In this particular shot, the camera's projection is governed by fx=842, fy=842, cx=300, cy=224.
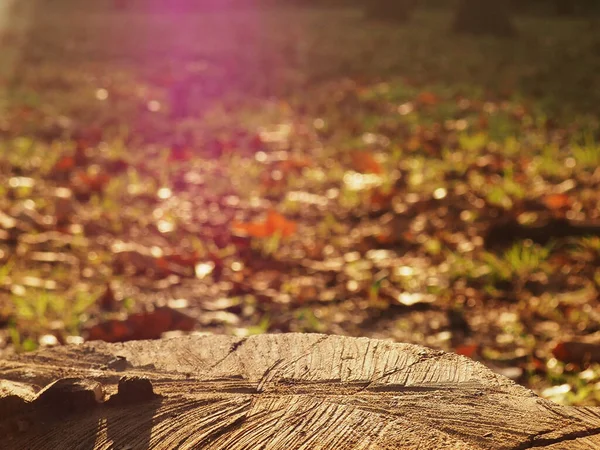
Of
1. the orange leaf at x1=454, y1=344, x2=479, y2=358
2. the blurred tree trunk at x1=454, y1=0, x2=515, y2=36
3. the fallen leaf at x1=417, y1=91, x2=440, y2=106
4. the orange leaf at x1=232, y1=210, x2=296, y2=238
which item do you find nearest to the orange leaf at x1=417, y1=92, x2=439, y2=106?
the fallen leaf at x1=417, y1=91, x2=440, y2=106

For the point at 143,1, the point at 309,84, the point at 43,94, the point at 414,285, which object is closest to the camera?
the point at 414,285

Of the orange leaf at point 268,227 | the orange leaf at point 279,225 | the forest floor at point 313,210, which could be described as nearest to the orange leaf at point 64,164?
the forest floor at point 313,210

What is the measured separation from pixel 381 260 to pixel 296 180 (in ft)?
3.99

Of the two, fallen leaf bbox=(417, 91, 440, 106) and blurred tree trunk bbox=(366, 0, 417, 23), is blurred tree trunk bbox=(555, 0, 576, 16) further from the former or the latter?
fallen leaf bbox=(417, 91, 440, 106)

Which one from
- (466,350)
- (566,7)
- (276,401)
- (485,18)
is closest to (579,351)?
(466,350)

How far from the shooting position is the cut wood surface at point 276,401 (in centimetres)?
115

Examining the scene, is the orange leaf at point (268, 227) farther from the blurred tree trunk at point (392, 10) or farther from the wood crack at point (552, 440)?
the blurred tree trunk at point (392, 10)

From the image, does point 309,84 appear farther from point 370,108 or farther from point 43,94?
point 43,94

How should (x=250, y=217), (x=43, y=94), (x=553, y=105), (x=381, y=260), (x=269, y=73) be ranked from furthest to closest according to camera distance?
(x=269, y=73)
(x=43, y=94)
(x=553, y=105)
(x=250, y=217)
(x=381, y=260)

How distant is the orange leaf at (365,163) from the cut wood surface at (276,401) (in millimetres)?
3381

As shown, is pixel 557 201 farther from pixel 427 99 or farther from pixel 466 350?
pixel 427 99

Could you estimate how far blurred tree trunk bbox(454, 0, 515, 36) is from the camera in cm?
1074

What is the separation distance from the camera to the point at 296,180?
15.4 feet

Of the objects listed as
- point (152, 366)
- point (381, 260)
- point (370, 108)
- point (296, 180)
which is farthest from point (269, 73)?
point (152, 366)
